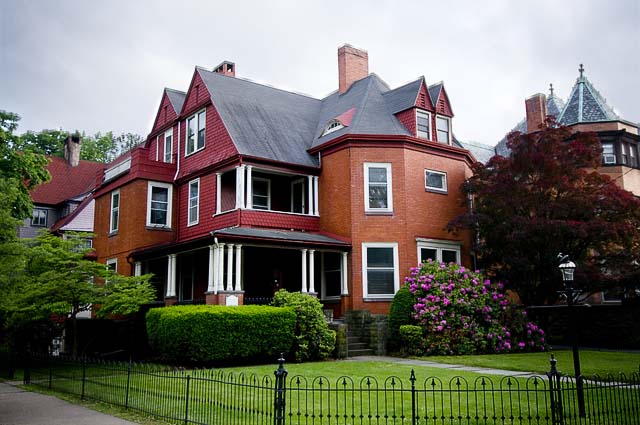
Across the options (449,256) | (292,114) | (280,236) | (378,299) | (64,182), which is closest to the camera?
(280,236)

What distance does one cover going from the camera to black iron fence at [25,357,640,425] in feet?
28.3

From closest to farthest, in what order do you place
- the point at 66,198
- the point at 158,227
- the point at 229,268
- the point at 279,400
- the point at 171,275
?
the point at 279,400, the point at 229,268, the point at 171,275, the point at 158,227, the point at 66,198

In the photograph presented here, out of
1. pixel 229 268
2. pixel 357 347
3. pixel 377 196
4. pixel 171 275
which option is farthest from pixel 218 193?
pixel 357 347

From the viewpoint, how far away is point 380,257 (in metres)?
22.3

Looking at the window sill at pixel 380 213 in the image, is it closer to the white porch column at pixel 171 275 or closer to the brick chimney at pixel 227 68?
the white porch column at pixel 171 275

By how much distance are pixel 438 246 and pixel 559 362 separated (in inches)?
304

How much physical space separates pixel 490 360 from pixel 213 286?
29.2 feet

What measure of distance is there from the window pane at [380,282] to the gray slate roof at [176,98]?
12.6m

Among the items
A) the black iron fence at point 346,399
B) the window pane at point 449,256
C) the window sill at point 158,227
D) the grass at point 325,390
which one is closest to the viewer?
the black iron fence at point 346,399

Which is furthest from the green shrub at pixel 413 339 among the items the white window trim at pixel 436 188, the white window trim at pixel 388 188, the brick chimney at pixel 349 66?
the brick chimney at pixel 349 66

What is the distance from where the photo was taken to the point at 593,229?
20047 mm

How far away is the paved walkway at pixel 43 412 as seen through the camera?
402 inches

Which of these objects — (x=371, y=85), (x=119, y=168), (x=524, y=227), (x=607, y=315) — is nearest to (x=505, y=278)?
(x=524, y=227)

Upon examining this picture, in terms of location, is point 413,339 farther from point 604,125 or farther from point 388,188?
point 604,125
